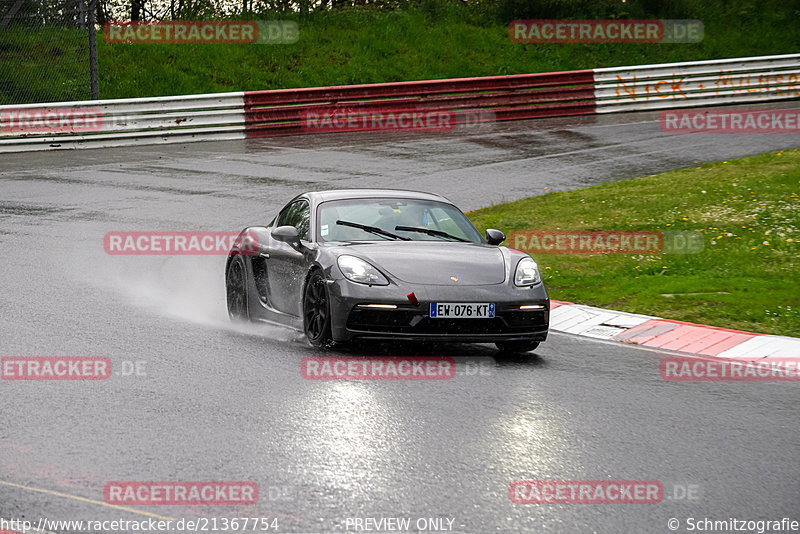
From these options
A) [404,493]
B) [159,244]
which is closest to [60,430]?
[404,493]

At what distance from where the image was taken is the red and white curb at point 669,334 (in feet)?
29.9

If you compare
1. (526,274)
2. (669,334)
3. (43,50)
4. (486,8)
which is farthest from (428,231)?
(486,8)

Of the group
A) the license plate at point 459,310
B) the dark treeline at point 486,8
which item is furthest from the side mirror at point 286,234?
the dark treeline at point 486,8

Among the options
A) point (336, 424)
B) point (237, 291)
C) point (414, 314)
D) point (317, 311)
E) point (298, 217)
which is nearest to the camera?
point (336, 424)

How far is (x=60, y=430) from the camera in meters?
6.27

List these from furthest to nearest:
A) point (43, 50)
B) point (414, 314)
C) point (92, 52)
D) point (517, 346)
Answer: point (43, 50) → point (92, 52) → point (517, 346) → point (414, 314)

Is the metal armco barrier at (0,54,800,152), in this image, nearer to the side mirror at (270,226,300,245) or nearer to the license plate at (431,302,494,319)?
the side mirror at (270,226,300,245)

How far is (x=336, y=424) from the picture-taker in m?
6.50

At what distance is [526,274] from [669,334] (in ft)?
6.17

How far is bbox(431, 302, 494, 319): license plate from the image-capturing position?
26.7 feet

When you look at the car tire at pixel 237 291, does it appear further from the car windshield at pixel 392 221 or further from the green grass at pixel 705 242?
the green grass at pixel 705 242

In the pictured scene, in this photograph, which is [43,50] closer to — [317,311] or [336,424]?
[317,311]

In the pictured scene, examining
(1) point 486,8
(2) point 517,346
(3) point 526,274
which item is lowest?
(2) point 517,346

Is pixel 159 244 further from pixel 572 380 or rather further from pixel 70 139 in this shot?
pixel 70 139
